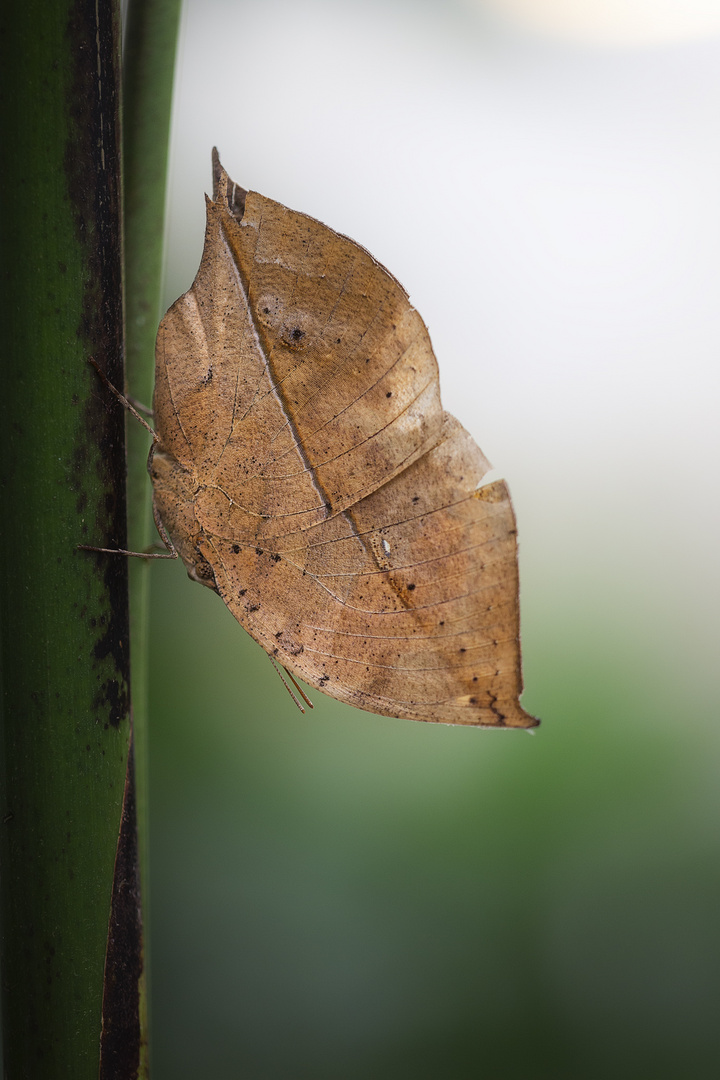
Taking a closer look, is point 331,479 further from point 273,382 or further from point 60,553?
point 60,553

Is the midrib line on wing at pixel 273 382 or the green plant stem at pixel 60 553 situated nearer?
the green plant stem at pixel 60 553

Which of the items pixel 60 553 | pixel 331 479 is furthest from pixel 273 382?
pixel 60 553

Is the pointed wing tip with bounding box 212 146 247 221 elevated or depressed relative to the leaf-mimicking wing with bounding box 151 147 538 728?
elevated

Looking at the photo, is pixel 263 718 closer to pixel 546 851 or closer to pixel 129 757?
pixel 546 851

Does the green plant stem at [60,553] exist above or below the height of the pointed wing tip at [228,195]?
below

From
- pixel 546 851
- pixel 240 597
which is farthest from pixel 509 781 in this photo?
pixel 240 597

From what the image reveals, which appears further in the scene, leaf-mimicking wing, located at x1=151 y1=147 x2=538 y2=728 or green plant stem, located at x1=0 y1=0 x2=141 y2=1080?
leaf-mimicking wing, located at x1=151 y1=147 x2=538 y2=728
